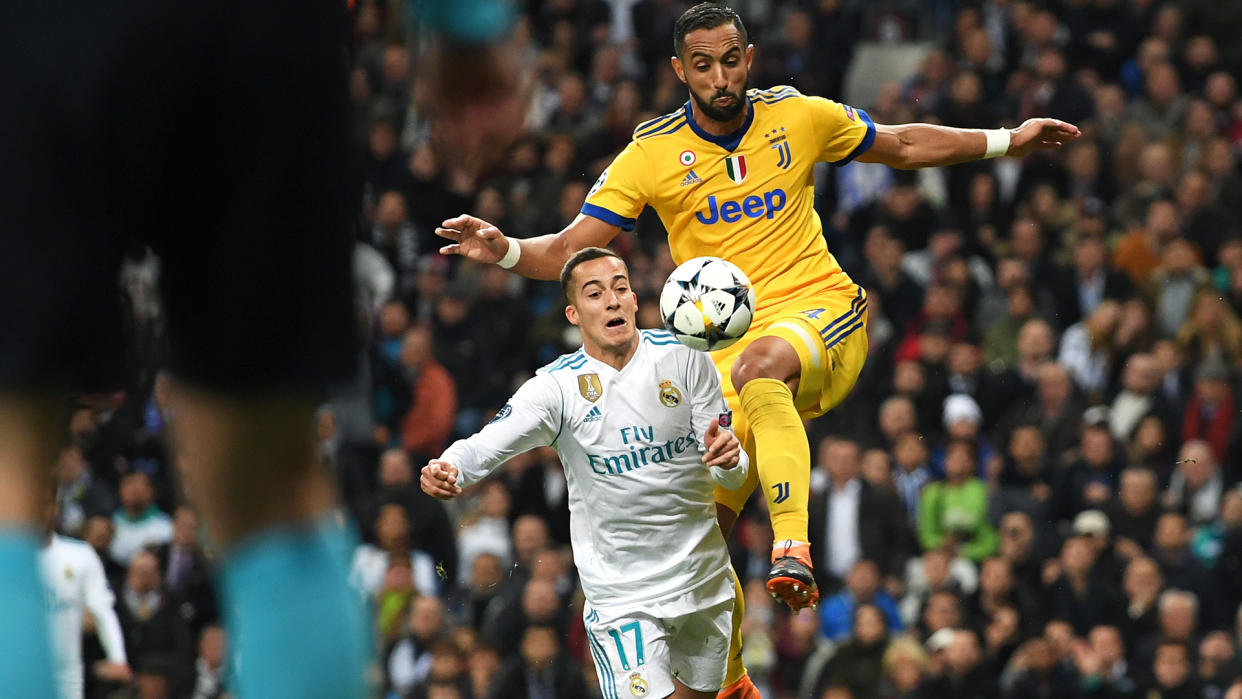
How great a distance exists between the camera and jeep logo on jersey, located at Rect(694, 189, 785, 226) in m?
7.36

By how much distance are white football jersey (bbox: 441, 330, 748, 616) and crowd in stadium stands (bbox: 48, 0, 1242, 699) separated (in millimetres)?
4198

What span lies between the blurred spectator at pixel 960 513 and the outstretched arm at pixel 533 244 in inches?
271

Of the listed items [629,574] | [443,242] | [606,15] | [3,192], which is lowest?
[629,574]

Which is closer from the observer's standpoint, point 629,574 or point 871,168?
point 629,574

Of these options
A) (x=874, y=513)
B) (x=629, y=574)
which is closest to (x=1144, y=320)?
(x=874, y=513)

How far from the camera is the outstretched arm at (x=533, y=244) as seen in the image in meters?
7.09

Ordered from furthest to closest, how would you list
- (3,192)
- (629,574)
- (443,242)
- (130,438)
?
(443,242) < (130,438) < (629,574) < (3,192)

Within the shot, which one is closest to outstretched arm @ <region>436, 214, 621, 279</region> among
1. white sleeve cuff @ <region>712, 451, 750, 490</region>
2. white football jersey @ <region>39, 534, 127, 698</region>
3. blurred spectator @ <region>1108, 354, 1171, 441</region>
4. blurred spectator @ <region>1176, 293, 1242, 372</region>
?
white sleeve cuff @ <region>712, 451, 750, 490</region>

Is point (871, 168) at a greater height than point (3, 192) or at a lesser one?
greater

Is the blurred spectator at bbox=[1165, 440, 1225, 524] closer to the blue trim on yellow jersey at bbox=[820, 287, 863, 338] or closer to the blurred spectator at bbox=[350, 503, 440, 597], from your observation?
the blurred spectator at bbox=[350, 503, 440, 597]

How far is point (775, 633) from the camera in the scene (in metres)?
13.3

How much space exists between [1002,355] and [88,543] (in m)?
7.78

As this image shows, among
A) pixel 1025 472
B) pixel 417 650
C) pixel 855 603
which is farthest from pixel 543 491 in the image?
pixel 1025 472

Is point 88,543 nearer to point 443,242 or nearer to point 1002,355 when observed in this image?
point 443,242
